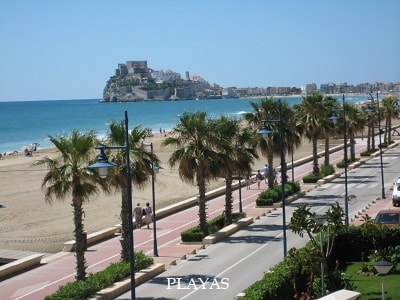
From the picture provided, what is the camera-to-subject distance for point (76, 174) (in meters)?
20.6

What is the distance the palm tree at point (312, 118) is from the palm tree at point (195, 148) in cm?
2075

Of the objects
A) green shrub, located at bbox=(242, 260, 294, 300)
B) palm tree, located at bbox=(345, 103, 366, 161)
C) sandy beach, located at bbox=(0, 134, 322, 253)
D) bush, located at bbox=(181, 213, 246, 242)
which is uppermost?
palm tree, located at bbox=(345, 103, 366, 161)

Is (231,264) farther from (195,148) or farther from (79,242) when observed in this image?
(195,148)

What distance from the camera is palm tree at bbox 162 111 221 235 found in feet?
94.2

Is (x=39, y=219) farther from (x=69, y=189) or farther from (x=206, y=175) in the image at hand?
(x=69, y=189)

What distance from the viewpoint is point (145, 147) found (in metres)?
23.6

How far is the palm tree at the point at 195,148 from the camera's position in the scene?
1131 inches

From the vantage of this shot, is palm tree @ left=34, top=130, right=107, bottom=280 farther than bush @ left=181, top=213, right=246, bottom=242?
No

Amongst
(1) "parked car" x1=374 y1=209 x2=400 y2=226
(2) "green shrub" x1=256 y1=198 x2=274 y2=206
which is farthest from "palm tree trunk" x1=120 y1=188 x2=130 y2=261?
(2) "green shrub" x1=256 y1=198 x2=274 y2=206

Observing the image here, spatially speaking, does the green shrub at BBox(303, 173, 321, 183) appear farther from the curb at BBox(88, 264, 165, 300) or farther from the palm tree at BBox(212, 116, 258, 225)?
the curb at BBox(88, 264, 165, 300)

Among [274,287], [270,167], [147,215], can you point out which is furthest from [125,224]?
[270,167]

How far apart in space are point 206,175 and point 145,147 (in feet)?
21.1

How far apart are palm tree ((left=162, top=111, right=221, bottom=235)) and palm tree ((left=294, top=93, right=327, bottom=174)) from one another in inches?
817

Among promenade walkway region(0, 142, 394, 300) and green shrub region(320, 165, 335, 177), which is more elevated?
green shrub region(320, 165, 335, 177)
